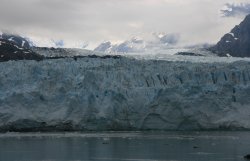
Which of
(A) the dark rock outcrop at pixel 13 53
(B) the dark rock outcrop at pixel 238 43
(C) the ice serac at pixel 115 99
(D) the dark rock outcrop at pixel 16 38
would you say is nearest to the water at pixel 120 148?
(C) the ice serac at pixel 115 99

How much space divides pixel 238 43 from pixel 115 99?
4606 centimetres

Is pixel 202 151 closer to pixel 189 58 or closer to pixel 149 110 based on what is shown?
pixel 149 110

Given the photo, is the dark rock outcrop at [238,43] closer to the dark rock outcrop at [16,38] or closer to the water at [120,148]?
the dark rock outcrop at [16,38]

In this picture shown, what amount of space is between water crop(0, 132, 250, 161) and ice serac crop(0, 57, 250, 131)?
2569 mm

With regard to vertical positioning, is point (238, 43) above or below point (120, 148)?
above

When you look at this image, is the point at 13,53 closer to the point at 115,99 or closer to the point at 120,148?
the point at 115,99

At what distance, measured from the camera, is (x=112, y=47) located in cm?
17238

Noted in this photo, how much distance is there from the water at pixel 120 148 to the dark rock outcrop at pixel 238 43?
45598mm

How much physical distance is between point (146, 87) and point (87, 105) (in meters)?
4.00

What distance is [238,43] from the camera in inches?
3118

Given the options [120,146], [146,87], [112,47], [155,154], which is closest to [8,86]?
[146,87]

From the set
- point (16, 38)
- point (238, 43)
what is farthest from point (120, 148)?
point (16, 38)

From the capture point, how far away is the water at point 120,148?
22987 millimetres

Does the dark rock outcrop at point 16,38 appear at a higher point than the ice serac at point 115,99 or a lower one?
higher
